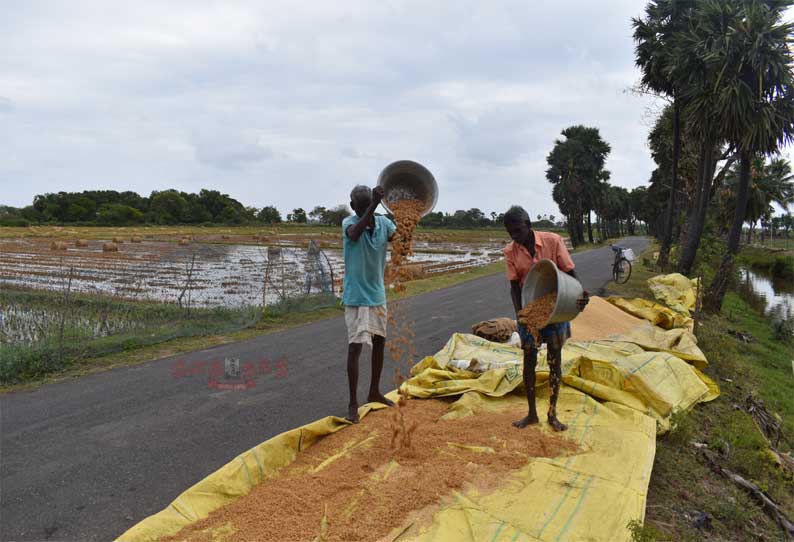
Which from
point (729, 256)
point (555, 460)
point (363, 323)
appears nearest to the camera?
point (555, 460)

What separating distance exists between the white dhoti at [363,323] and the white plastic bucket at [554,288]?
111 cm

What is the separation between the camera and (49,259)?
68.7 ft

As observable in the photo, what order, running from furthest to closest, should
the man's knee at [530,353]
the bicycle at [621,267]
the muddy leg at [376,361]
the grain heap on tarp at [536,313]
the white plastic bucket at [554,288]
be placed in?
1. the bicycle at [621,267]
2. the muddy leg at [376,361]
3. the man's knee at [530,353]
4. the grain heap on tarp at [536,313]
5. the white plastic bucket at [554,288]

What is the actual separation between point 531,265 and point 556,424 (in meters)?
1.13

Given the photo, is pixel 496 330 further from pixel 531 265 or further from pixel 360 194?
pixel 360 194

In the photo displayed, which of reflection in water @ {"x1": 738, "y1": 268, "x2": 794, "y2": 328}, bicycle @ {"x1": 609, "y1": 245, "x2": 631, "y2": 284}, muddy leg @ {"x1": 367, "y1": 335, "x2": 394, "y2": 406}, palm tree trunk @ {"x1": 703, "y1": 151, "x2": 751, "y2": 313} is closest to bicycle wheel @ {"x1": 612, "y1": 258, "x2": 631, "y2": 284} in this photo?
bicycle @ {"x1": 609, "y1": 245, "x2": 631, "y2": 284}

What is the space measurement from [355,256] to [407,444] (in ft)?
4.53

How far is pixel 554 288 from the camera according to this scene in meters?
3.64

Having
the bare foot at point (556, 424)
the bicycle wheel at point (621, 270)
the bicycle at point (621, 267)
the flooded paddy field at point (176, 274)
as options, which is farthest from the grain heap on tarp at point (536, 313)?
the bicycle wheel at point (621, 270)

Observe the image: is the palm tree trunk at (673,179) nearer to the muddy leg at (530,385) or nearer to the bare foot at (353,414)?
the muddy leg at (530,385)

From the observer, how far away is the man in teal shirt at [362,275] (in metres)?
3.69

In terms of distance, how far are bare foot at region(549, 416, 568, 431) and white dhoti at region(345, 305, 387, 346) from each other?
4.53 ft

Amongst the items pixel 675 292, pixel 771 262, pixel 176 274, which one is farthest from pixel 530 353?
pixel 771 262

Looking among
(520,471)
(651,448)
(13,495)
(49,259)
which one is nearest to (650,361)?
(651,448)
